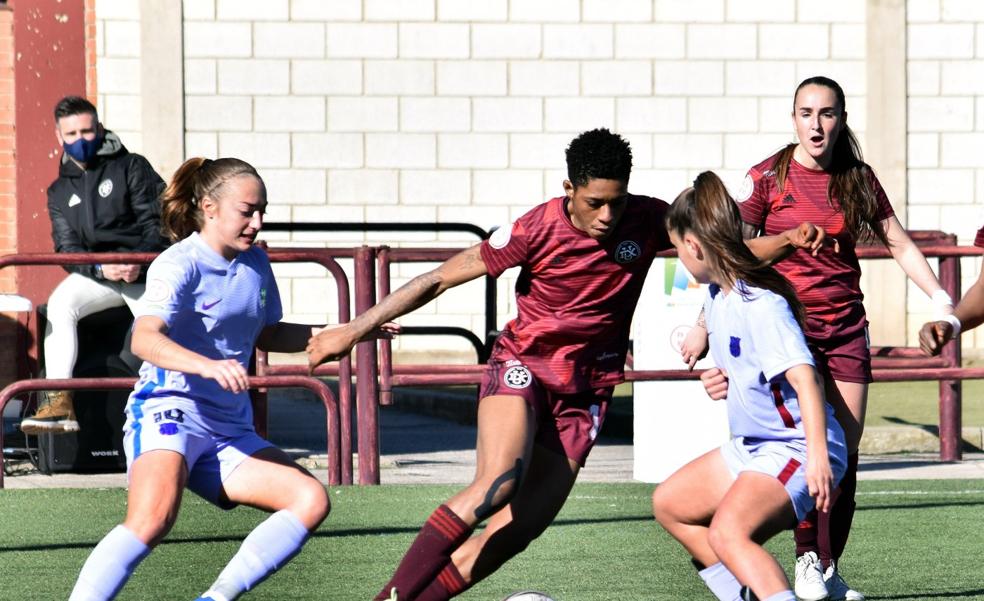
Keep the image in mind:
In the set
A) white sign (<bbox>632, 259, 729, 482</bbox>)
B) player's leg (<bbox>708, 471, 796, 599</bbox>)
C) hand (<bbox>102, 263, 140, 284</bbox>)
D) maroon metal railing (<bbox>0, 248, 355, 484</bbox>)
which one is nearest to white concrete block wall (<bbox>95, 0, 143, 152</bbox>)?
hand (<bbox>102, 263, 140, 284</bbox>)

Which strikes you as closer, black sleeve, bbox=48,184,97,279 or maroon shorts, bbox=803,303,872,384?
maroon shorts, bbox=803,303,872,384

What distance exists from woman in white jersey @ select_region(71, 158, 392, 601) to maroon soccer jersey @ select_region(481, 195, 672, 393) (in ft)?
2.58

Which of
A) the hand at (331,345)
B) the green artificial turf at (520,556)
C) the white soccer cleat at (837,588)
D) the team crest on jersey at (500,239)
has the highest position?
the team crest on jersey at (500,239)

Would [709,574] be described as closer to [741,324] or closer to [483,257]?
[741,324]

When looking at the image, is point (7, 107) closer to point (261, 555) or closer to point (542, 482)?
point (542, 482)

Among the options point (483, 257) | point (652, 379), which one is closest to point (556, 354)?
point (483, 257)

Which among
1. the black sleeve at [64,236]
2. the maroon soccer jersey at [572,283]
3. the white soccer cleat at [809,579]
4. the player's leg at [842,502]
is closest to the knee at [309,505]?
the maroon soccer jersey at [572,283]

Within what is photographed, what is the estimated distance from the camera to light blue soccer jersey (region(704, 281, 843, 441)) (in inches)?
196

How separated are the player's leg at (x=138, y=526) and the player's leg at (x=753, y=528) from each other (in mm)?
1549

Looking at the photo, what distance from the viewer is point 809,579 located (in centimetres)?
605

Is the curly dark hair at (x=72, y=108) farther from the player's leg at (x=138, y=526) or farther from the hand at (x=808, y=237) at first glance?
the hand at (x=808, y=237)

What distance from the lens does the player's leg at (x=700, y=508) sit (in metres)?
5.24

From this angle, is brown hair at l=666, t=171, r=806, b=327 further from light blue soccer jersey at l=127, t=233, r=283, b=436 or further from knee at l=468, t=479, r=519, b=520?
light blue soccer jersey at l=127, t=233, r=283, b=436

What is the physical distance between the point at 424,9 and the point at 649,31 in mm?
2097
